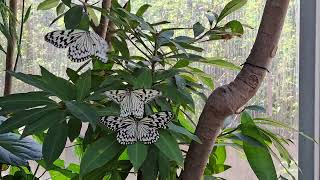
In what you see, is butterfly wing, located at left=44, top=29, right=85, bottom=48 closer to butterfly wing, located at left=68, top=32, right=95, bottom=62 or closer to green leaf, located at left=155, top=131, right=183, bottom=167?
butterfly wing, located at left=68, top=32, right=95, bottom=62

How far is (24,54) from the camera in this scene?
142cm

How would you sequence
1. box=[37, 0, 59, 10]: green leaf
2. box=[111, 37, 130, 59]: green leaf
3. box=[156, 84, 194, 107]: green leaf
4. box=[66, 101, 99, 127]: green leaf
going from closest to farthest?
box=[66, 101, 99, 127]: green leaf
box=[156, 84, 194, 107]: green leaf
box=[111, 37, 130, 59]: green leaf
box=[37, 0, 59, 10]: green leaf

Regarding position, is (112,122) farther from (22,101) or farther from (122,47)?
(122,47)

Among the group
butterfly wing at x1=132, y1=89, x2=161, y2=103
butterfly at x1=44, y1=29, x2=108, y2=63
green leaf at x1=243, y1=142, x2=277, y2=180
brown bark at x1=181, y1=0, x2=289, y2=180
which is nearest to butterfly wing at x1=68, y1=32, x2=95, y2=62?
butterfly at x1=44, y1=29, x2=108, y2=63

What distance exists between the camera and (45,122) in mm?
714

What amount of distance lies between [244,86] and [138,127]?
0.20 meters

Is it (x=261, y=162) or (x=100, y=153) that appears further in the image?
(x=261, y=162)

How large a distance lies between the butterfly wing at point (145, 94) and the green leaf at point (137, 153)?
0.21ft

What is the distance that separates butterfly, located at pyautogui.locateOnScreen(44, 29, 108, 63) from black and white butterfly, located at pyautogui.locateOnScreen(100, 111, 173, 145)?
4.4 inches

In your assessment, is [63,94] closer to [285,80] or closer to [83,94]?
[83,94]

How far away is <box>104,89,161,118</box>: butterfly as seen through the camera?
0.70 meters

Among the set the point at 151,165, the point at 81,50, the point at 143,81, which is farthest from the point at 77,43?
the point at 151,165

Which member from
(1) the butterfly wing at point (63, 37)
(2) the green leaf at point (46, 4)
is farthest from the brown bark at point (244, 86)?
(2) the green leaf at point (46, 4)

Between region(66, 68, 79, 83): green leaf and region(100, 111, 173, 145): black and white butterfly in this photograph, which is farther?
region(66, 68, 79, 83): green leaf
